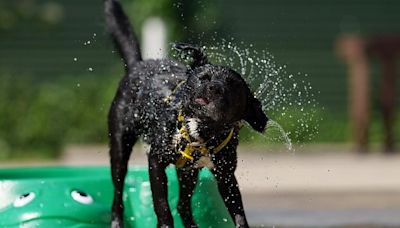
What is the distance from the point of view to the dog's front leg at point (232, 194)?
17.9 feet

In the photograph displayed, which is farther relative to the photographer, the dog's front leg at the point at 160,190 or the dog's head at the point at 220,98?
the dog's front leg at the point at 160,190

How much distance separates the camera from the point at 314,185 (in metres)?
11.0

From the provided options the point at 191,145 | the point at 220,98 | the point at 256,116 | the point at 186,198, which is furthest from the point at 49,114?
the point at 220,98

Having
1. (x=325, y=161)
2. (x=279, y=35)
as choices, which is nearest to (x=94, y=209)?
(x=325, y=161)

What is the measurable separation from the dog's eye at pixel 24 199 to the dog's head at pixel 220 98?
4.62ft

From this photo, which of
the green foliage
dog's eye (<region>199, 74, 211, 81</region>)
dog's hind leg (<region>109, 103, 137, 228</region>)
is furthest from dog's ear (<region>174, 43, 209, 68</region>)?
the green foliage

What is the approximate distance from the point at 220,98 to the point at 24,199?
1772 mm

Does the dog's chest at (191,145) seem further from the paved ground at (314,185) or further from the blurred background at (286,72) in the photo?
the blurred background at (286,72)

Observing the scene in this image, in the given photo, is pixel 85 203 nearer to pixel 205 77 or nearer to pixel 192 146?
pixel 192 146

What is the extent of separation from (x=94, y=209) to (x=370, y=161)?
7.47m

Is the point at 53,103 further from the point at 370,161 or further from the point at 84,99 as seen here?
the point at 370,161

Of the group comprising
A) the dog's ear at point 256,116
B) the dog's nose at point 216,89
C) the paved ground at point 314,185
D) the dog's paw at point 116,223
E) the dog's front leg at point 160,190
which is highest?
the dog's nose at point 216,89

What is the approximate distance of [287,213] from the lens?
29.0 feet

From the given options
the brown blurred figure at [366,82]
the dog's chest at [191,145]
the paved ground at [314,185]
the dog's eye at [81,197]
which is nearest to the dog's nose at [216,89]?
the dog's chest at [191,145]
